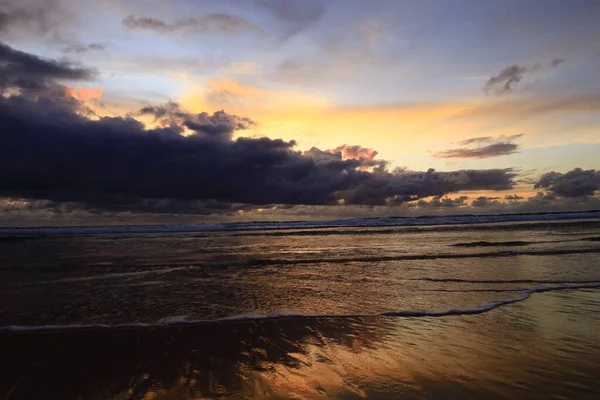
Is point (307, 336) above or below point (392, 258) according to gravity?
above

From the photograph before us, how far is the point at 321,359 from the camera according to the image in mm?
6238

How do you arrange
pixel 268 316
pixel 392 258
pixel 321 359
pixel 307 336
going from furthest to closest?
pixel 392 258, pixel 268 316, pixel 307 336, pixel 321 359

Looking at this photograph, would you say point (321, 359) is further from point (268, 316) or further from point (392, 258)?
point (392, 258)

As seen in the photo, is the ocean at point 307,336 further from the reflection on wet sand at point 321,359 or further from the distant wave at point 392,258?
the distant wave at point 392,258

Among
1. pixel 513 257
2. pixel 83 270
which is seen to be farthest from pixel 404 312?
pixel 83 270

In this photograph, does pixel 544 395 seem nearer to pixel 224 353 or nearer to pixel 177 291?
pixel 224 353

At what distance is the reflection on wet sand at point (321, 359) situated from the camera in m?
5.09

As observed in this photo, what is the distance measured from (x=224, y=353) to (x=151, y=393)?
67.6 inches

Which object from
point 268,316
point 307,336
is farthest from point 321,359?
point 268,316

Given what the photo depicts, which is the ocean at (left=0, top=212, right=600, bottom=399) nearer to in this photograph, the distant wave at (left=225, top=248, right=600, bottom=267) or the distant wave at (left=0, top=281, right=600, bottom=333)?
the distant wave at (left=0, top=281, right=600, bottom=333)

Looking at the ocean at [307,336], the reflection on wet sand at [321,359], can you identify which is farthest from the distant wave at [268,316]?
the reflection on wet sand at [321,359]

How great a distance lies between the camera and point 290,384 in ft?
17.2

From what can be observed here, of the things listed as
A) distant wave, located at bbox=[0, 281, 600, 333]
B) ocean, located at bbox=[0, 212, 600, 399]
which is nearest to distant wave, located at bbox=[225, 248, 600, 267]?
ocean, located at bbox=[0, 212, 600, 399]

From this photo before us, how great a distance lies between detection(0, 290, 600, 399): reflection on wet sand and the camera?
5086mm
